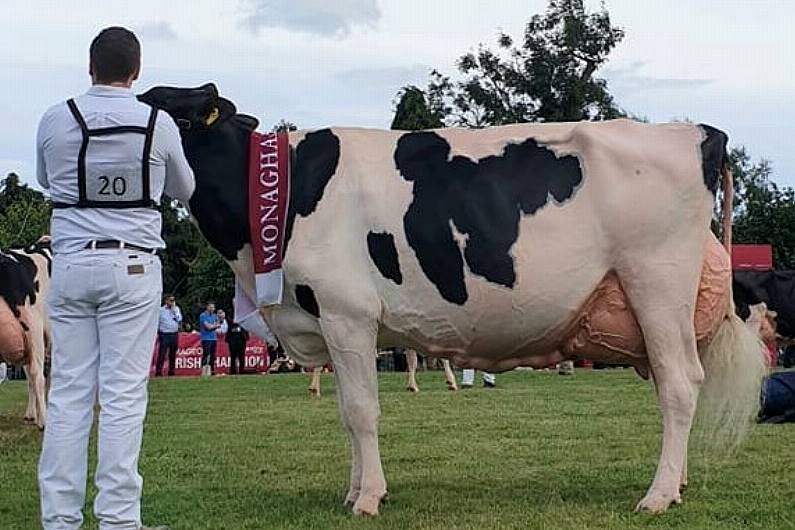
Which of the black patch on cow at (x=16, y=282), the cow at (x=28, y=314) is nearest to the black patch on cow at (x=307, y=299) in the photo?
the cow at (x=28, y=314)

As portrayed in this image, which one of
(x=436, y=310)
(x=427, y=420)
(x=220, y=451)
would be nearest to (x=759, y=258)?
(x=427, y=420)

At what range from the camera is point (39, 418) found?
14.7m

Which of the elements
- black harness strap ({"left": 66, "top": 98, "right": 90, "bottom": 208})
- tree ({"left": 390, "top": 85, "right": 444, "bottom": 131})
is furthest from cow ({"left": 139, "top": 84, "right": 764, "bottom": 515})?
tree ({"left": 390, "top": 85, "right": 444, "bottom": 131})

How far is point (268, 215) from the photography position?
8.05 metres

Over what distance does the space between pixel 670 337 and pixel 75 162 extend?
4086 millimetres

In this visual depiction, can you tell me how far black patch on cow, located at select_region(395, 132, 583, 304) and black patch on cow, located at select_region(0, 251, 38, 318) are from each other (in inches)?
305

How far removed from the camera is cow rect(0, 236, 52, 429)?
14062 millimetres

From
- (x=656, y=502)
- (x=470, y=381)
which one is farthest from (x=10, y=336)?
(x=470, y=381)

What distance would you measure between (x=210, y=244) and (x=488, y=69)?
51993mm

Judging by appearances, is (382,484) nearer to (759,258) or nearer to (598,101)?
(759,258)

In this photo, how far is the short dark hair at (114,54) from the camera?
241 inches

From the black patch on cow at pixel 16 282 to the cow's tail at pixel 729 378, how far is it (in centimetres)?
883

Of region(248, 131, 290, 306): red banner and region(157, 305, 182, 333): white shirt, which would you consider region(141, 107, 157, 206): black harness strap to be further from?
region(157, 305, 182, 333): white shirt

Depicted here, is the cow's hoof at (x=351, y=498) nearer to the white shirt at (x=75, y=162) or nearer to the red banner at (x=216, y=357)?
the white shirt at (x=75, y=162)
